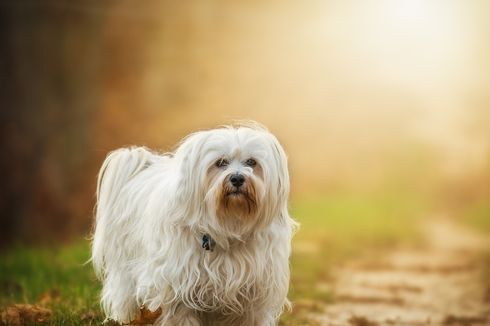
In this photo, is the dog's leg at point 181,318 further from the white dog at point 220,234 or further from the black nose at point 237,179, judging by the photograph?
the black nose at point 237,179

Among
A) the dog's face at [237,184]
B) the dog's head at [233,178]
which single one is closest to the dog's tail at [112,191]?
the dog's head at [233,178]

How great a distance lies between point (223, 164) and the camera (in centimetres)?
490

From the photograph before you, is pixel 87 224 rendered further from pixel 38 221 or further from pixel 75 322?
pixel 75 322

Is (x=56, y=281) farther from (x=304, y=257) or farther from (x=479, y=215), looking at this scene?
(x=479, y=215)

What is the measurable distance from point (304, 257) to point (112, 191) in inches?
199

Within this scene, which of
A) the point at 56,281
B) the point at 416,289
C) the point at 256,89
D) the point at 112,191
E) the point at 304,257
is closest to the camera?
the point at 112,191

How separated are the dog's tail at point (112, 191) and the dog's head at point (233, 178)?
1072mm

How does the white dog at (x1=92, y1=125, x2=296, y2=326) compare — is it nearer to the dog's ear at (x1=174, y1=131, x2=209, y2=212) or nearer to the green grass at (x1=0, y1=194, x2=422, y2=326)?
the dog's ear at (x1=174, y1=131, x2=209, y2=212)

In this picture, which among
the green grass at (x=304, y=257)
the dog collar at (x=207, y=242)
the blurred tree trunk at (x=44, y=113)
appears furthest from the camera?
the blurred tree trunk at (x=44, y=113)

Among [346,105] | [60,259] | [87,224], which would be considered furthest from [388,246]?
[346,105]

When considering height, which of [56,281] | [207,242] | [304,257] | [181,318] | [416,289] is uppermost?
[304,257]

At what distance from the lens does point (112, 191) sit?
5.95 m

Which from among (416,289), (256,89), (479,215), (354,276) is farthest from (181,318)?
(256,89)

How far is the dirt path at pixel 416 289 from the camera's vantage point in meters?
7.00
